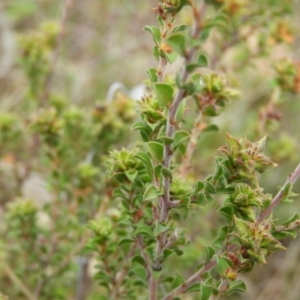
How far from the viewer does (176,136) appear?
0.70 m

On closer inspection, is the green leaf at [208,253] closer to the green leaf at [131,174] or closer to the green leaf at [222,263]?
the green leaf at [222,263]

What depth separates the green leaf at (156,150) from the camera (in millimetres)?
662

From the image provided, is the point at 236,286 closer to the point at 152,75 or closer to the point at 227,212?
the point at 227,212

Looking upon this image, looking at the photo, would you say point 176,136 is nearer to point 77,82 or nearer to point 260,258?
point 260,258

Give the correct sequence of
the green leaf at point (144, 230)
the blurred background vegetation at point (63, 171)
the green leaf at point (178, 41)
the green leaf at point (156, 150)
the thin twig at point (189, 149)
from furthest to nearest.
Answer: the blurred background vegetation at point (63, 171), the thin twig at point (189, 149), the green leaf at point (144, 230), the green leaf at point (156, 150), the green leaf at point (178, 41)

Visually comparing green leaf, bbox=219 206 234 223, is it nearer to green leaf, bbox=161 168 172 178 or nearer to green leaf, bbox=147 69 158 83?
green leaf, bbox=161 168 172 178

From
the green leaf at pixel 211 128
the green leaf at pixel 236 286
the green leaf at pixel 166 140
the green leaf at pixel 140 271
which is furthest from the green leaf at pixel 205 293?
the green leaf at pixel 211 128

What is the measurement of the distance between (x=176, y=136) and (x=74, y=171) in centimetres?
64

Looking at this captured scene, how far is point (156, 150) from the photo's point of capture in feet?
2.20

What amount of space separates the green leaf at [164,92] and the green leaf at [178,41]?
0.06 m

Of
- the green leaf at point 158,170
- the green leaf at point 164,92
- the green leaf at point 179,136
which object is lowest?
the green leaf at point 158,170

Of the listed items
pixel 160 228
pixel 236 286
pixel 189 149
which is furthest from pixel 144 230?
pixel 189 149

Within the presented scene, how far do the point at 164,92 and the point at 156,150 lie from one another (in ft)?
0.29

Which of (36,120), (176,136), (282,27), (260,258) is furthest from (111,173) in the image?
(282,27)
